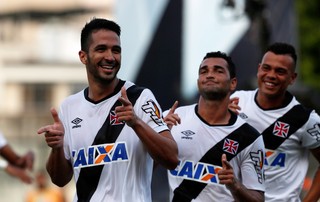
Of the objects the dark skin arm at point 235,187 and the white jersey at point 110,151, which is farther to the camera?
the dark skin arm at point 235,187

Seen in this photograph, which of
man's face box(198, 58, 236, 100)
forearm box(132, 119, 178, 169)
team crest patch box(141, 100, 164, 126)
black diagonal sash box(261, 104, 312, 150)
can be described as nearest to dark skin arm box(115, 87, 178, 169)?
forearm box(132, 119, 178, 169)

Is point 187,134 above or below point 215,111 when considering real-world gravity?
below

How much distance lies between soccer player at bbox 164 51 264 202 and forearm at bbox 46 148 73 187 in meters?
1.07

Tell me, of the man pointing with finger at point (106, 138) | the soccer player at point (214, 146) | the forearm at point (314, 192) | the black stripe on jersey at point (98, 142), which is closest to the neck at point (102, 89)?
the man pointing with finger at point (106, 138)

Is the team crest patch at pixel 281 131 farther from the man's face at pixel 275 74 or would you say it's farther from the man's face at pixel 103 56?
the man's face at pixel 103 56

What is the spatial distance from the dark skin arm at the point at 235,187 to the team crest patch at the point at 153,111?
26.0 inches

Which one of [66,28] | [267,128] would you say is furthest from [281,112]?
[66,28]

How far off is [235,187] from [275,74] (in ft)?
5.90

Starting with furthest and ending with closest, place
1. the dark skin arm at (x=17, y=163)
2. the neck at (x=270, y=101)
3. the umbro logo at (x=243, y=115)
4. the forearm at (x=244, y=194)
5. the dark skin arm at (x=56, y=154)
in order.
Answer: the dark skin arm at (x=17, y=163), the neck at (x=270, y=101), the umbro logo at (x=243, y=115), the forearm at (x=244, y=194), the dark skin arm at (x=56, y=154)

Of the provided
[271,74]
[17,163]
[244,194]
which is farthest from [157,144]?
[17,163]

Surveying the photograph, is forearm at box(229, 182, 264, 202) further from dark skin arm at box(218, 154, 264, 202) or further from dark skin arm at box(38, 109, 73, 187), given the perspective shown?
dark skin arm at box(38, 109, 73, 187)

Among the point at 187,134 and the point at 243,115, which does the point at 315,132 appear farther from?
the point at 187,134

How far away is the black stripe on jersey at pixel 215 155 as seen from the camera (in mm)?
8773

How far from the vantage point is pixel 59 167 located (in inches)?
309
